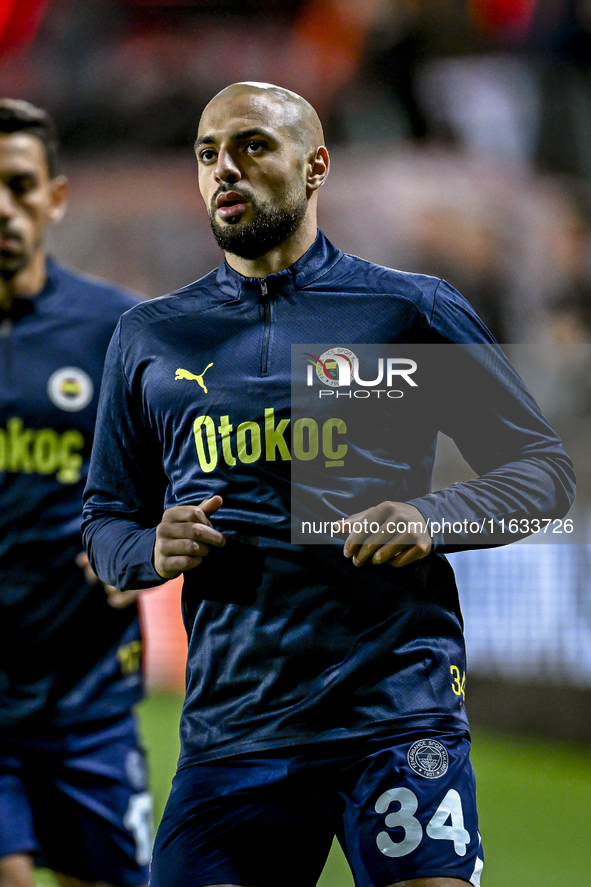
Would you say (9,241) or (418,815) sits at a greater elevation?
(9,241)

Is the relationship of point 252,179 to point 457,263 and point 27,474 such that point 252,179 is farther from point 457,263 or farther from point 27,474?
point 457,263

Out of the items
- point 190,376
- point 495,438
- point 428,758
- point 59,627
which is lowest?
point 428,758

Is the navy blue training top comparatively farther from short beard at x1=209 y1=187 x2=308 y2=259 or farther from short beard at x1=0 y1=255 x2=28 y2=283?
short beard at x1=209 y1=187 x2=308 y2=259

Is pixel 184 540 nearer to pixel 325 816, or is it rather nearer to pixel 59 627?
pixel 325 816

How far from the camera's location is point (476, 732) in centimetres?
700

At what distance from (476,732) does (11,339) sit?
4.22m

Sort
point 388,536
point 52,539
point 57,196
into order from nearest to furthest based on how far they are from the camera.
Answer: point 388,536 → point 52,539 → point 57,196

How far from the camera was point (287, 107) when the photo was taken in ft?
8.32

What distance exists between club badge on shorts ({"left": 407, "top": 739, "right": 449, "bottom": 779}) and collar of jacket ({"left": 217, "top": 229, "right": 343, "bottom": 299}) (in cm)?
98

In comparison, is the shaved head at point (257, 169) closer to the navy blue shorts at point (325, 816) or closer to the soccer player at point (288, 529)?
the soccer player at point (288, 529)

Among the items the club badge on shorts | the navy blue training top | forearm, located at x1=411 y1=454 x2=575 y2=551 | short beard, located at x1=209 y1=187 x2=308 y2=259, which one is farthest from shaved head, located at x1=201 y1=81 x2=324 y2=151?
the navy blue training top

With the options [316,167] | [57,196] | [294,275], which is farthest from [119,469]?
[57,196]

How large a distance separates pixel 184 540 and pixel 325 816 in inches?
24.2

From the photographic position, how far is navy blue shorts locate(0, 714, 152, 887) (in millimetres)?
3734
